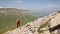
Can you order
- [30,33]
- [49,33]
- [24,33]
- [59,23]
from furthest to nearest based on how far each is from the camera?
[24,33]
[30,33]
[49,33]
[59,23]

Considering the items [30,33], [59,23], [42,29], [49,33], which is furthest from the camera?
[30,33]

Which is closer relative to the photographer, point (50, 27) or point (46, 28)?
point (50, 27)

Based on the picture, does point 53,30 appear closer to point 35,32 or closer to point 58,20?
A: point 58,20

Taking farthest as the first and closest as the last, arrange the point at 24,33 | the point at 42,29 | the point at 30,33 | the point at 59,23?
1. the point at 24,33
2. the point at 30,33
3. the point at 42,29
4. the point at 59,23

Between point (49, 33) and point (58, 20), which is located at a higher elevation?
point (58, 20)

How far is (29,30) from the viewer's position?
3244cm

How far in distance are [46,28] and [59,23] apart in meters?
4.30

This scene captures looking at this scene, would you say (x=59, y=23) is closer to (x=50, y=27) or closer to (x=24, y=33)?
(x=50, y=27)

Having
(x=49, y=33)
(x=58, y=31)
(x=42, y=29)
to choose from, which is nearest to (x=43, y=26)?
(x=42, y=29)

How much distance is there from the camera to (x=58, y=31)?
2450 cm

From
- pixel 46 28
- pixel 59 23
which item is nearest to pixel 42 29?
pixel 46 28

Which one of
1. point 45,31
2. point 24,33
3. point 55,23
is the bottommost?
point 24,33

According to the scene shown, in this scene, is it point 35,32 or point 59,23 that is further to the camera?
point 35,32

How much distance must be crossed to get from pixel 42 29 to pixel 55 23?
13.1ft
